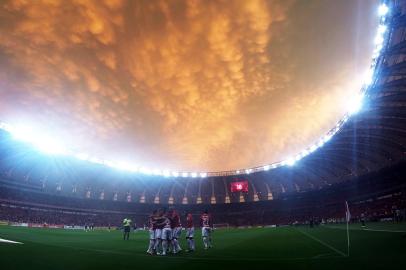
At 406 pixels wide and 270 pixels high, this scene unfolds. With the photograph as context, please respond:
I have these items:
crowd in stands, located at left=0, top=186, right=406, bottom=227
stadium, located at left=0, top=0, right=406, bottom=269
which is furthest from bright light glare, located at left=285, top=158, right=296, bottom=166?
crowd in stands, located at left=0, top=186, right=406, bottom=227

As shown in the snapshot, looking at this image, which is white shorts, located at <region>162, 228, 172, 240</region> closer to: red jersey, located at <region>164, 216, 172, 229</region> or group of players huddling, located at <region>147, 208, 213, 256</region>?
group of players huddling, located at <region>147, 208, 213, 256</region>

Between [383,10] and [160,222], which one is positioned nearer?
[160,222]

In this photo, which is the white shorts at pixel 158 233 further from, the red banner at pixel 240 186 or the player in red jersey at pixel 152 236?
the red banner at pixel 240 186

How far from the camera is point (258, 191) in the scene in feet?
315

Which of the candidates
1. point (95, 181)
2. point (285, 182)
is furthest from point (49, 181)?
point (285, 182)

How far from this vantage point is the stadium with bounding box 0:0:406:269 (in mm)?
25734

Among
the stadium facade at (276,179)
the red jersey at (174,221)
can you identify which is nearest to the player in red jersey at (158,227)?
the red jersey at (174,221)

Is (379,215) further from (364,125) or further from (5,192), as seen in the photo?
(5,192)

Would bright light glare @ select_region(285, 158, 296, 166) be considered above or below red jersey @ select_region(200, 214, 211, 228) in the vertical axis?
above

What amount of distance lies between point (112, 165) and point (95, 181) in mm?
11785

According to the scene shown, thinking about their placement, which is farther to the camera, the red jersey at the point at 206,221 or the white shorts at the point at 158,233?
the red jersey at the point at 206,221

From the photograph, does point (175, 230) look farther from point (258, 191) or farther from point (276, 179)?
point (258, 191)

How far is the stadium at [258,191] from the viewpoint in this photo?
25734 mm

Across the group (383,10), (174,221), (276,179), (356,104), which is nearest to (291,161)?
(276,179)
